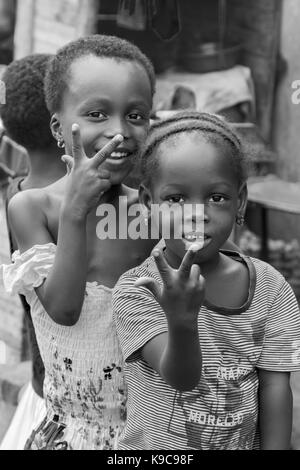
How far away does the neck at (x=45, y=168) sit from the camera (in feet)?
8.05

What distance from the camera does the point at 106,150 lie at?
1693 mm

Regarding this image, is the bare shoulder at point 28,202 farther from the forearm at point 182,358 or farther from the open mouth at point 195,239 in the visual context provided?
the forearm at point 182,358

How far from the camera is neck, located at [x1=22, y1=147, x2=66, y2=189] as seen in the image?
2.45 m

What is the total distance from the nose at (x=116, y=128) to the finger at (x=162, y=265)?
52 cm

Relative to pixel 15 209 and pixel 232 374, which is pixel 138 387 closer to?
pixel 232 374

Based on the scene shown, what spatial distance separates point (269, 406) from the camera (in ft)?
5.63

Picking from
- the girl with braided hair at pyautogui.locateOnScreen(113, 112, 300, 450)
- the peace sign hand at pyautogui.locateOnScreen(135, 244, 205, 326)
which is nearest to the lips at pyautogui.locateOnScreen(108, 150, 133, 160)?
the girl with braided hair at pyautogui.locateOnScreen(113, 112, 300, 450)

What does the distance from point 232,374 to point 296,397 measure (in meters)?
1.92

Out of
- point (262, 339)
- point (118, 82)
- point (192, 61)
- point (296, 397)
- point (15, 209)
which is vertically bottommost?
point (296, 397)

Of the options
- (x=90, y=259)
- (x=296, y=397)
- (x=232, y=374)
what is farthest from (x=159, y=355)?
(x=296, y=397)

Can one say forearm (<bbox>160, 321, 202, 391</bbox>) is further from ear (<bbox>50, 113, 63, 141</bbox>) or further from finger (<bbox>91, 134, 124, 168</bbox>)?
ear (<bbox>50, 113, 63, 141</bbox>)

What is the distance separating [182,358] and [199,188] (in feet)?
1.21

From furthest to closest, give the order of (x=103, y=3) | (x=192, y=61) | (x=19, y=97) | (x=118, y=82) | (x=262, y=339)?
(x=192, y=61)
(x=103, y=3)
(x=19, y=97)
(x=118, y=82)
(x=262, y=339)

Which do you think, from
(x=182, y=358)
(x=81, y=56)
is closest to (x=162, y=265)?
(x=182, y=358)
